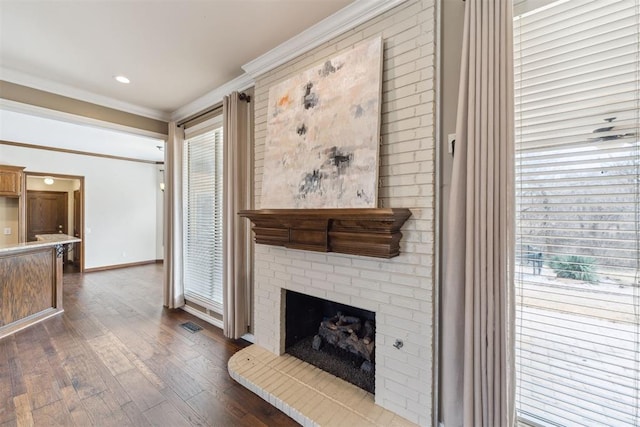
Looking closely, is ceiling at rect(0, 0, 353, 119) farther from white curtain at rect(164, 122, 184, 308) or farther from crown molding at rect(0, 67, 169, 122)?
white curtain at rect(164, 122, 184, 308)

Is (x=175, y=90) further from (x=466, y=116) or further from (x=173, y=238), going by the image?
(x=466, y=116)

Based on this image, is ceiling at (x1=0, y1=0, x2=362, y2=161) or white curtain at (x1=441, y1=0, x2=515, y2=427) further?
ceiling at (x1=0, y1=0, x2=362, y2=161)

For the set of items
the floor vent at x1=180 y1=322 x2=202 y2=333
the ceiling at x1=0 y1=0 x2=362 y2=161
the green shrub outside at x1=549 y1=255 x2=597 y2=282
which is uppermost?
the ceiling at x1=0 y1=0 x2=362 y2=161

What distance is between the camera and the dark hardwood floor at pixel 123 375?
1975mm

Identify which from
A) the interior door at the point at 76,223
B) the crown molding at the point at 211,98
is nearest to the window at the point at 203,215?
the crown molding at the point at 211,98

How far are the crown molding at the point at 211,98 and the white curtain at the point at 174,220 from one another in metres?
0.22

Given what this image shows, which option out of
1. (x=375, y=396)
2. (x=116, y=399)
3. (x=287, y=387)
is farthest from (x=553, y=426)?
(x=116, y=399)

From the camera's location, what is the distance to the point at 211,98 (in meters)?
3.52

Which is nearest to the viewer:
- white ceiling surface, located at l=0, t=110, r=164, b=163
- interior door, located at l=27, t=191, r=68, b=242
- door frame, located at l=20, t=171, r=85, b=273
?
Answer: white ceiling surface, located at l=0, t=110, r=164, b=163

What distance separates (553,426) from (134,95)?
504cm

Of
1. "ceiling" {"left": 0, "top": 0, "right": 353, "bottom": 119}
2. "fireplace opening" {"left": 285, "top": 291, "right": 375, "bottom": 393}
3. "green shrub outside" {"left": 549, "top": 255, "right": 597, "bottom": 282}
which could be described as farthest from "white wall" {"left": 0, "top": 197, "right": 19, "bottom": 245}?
"green shrub outside" {"left": 549, "top": 255, "right": 597, "bottom": 282}

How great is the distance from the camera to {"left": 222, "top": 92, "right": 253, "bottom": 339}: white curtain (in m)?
3.04

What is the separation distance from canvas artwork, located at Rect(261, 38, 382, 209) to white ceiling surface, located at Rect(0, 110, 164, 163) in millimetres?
2890

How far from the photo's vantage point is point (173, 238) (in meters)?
4.09
